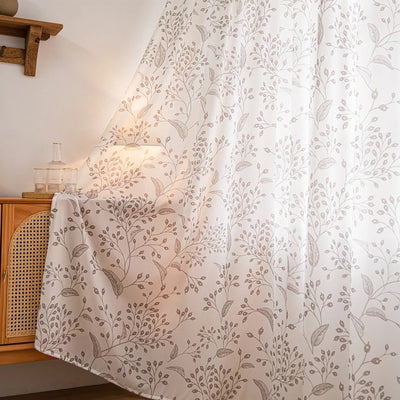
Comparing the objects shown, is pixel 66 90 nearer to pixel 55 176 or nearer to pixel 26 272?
pixel 55 176

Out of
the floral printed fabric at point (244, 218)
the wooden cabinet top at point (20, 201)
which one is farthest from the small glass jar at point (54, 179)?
the wooden cabinet top at point (20, 201)

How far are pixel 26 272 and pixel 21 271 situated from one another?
20 millimetres

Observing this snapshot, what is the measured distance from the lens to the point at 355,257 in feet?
5.04

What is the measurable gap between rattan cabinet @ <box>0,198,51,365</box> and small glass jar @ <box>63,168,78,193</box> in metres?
0.22

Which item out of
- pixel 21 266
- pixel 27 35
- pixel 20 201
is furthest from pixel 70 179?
pixel 27 35

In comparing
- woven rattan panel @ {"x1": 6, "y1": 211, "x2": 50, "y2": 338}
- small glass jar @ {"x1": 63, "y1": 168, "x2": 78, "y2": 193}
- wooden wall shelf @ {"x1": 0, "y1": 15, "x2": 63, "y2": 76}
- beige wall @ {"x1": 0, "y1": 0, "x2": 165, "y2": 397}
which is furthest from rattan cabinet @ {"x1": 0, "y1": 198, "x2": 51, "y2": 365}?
wooden wall shelf @ {"x1": 0, "y1": 15, "x2": 63, "y2": 76}

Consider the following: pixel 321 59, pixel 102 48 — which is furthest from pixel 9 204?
pixel 321 59

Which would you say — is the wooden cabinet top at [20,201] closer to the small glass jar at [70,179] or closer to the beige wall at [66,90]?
the small glass jar at [70,179]

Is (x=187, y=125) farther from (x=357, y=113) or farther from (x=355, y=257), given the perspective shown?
(x=355, y=257)

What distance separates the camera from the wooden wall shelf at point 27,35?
2.19 metres

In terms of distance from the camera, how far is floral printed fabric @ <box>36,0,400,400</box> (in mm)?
1515

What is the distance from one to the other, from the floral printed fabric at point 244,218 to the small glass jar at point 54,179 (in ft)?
0.36

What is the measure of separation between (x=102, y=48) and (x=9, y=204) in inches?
41.6

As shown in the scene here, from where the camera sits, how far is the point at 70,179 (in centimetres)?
221
